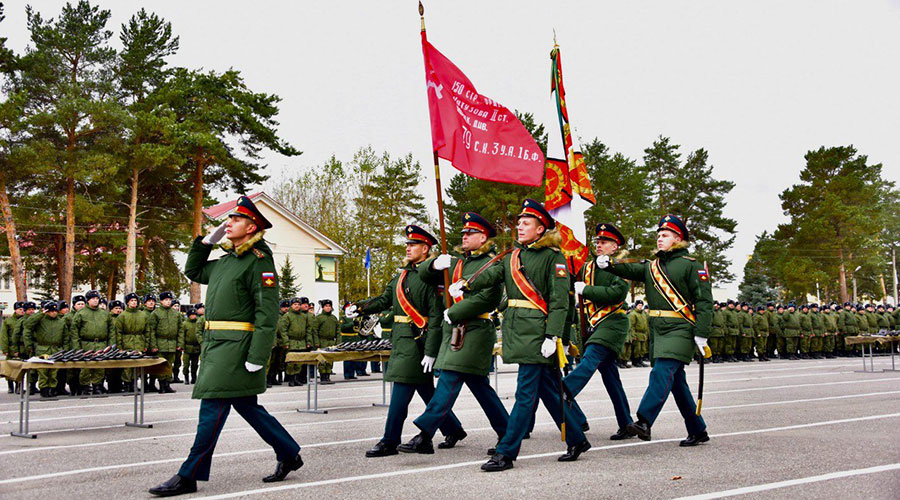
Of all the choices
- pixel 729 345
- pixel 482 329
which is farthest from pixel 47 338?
pixel 729 345

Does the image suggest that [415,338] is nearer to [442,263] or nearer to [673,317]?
[442,263]

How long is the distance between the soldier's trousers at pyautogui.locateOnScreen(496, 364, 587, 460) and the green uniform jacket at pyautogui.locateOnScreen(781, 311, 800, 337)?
2294cm

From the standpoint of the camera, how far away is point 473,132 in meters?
8.45

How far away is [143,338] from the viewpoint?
16328 mm

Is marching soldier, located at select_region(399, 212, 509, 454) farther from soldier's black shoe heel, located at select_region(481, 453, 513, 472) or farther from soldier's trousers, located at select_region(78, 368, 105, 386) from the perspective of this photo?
soldier's trousers, located at select_region(78, 368, 105, 386)

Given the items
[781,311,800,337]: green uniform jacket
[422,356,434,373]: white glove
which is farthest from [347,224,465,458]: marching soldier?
[781,311,800,337]: green uniform jacket

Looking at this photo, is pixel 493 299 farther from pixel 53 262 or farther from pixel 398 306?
pixel 53 262

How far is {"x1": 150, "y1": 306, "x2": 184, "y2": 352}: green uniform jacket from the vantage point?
54.6ft

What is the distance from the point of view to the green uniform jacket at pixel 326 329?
18.4 m

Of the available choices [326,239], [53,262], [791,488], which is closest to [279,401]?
[791,488]

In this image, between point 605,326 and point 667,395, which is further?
point 605,326

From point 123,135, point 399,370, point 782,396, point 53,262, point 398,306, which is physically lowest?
point 782,396

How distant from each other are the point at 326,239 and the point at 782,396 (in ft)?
151

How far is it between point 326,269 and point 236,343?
177 feet
